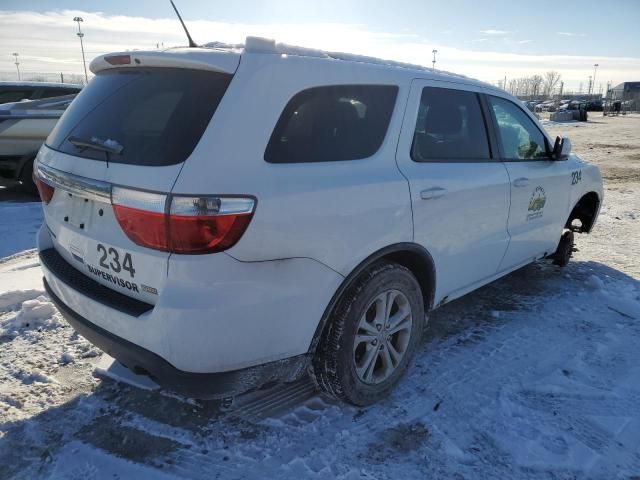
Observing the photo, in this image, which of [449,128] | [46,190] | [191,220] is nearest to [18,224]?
[46,190]

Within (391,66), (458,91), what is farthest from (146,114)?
(458,91)

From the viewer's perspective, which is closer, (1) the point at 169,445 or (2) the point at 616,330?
(1) the point at 169,445

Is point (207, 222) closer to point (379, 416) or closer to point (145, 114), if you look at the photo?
point (145, 114)

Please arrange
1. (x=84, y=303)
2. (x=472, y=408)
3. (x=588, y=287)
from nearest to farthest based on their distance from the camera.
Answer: (x=84, y=303), (x=472, y=408), (x=588, y=287)

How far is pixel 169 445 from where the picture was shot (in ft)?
8.31

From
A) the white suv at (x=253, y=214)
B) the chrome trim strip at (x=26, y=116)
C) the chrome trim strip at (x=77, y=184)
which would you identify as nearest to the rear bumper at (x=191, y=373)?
the white suv at (x=253, y=214)

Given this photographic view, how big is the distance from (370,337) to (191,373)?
1.04 metres

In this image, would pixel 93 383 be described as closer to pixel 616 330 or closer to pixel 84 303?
pixel 84 303

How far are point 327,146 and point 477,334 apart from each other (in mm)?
2109

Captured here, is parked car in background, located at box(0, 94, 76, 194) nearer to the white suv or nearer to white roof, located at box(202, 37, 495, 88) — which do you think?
the white suv

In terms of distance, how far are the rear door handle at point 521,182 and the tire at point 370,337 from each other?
1324mm

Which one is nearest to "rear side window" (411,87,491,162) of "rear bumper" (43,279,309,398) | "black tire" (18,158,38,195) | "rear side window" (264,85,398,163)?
"rear side window" (264,85,398,163)

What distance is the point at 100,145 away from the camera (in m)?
2.29

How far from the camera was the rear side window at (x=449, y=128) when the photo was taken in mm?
2998
